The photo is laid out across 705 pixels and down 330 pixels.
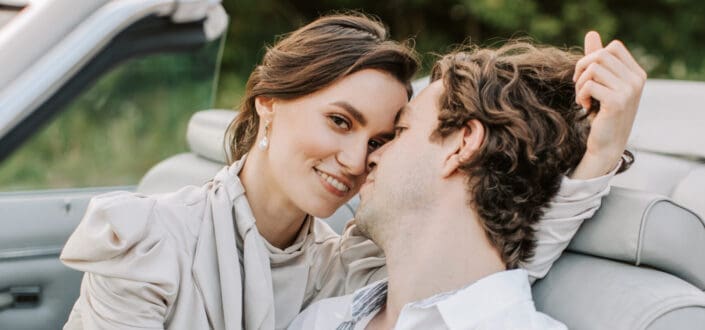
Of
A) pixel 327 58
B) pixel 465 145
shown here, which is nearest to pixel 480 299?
pixel 465 145

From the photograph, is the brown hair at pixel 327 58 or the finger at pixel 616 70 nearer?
the finger at pixel 616 70

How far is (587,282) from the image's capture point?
1686 mm

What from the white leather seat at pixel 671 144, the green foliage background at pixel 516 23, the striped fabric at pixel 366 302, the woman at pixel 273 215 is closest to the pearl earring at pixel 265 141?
the woman at pixel 273 215

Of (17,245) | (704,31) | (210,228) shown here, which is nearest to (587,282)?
(210,228)

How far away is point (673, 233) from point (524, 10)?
17.8 ft

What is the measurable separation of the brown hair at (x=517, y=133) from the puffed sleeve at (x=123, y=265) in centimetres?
64

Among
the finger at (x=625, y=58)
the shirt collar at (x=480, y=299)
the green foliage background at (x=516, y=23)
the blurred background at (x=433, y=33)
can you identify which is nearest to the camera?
the finger at (x=625, y=58)

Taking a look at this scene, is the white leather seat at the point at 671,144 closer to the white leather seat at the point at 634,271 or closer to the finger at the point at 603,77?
the white leather seat at the point at 634,271

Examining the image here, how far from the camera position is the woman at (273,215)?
1774 mm

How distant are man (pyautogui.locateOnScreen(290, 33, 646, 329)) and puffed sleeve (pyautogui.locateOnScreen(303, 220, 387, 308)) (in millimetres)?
165

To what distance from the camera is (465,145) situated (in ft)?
6.21

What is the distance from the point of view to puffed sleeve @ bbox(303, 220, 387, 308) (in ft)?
7.13

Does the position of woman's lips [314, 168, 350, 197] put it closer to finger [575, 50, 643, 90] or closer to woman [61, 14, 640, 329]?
woman [61, 14, 640, 329]

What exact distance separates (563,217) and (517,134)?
0.19m
